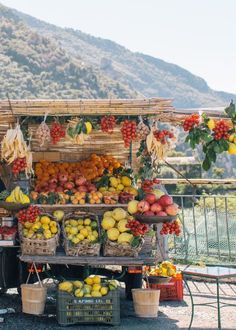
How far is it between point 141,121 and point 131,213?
120 centimetres

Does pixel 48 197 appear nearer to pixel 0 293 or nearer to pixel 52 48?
pixel 0 293

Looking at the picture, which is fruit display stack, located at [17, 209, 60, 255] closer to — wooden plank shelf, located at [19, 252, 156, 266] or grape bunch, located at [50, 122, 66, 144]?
wooden plank shelf, located at [19, 252, 156, 266]

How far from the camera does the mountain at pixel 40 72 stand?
53781 millimetres

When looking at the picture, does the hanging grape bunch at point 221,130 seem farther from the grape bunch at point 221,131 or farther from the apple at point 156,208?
the apple at point 156,208

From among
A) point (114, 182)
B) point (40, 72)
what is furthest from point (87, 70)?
point (114, 182)

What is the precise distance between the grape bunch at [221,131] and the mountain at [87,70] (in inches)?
1730

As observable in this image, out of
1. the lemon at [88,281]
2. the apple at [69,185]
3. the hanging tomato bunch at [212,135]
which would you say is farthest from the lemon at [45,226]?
the hanging tomato bunch at [212,135]

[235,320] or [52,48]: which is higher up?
[52,48]

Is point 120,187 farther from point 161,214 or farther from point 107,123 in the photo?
point 161,214

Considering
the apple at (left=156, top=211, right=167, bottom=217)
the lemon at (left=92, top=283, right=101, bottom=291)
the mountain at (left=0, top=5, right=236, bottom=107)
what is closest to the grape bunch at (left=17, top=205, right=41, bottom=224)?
the lemon at (left=92, top=283, right=101, bottom=291)

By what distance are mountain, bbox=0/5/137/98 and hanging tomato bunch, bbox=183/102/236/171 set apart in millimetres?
42009

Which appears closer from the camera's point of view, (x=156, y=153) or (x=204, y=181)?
(x=156, y=153)

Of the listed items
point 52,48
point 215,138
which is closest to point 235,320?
point 215,138

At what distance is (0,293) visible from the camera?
9398 mm
